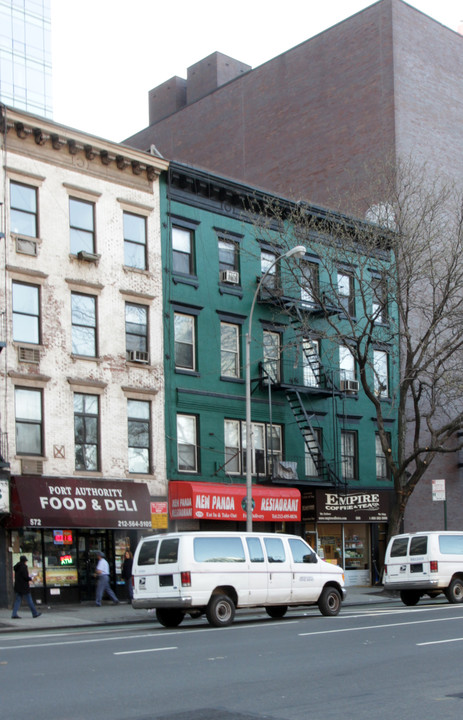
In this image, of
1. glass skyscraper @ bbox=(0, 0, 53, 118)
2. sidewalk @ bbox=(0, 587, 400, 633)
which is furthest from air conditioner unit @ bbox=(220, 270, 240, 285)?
Result: glass skyscraper @ bbox=(0, 0, 53, 118)

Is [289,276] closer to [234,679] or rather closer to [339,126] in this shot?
[339,126]

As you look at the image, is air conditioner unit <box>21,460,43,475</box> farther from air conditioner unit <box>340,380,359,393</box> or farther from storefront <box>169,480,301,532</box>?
air conditioner unit <box>340,380,359,393</box>

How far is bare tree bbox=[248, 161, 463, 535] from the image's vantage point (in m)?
29.3

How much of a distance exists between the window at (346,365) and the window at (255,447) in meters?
3.88

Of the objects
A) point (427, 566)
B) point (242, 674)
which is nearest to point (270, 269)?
point (427, 566)

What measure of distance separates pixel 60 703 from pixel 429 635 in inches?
303

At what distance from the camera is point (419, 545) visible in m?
24.6

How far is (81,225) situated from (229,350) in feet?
21.8

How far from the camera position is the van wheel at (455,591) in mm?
24203

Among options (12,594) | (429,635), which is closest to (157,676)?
(429,635)

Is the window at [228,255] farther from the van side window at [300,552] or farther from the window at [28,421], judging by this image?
the van side window at [300,552]

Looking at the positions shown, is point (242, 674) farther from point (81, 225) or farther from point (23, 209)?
point (81, 225)

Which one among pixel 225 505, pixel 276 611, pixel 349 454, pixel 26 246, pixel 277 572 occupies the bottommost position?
pixel 276 611

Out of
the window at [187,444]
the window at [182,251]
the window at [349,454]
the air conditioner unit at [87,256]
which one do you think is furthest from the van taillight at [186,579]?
the window at [349,454]
